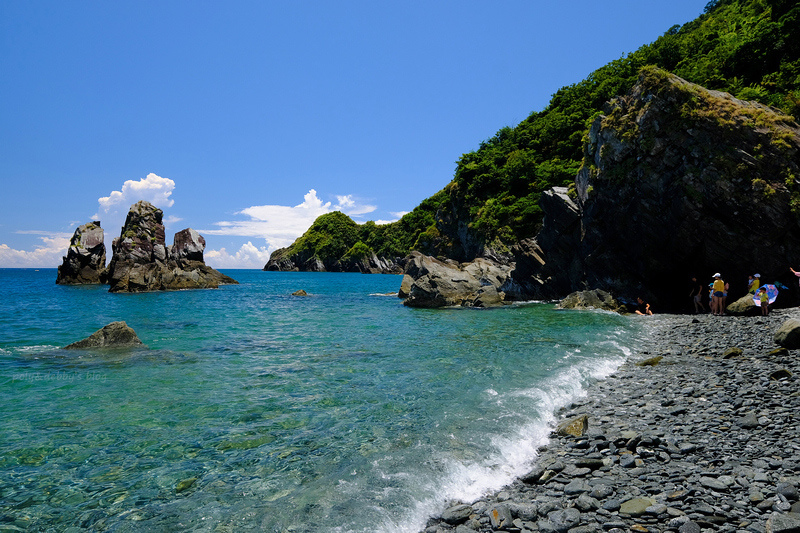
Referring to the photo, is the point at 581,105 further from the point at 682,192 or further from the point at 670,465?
the point at 670,465

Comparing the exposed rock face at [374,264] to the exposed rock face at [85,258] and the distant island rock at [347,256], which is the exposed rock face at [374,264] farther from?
the exposed rock face at [85,258]

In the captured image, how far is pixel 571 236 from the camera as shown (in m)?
36.8

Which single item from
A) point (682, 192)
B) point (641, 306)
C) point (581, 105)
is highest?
point (581, 105)

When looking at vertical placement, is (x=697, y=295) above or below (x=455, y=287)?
below

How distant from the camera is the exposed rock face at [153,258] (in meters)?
63.3

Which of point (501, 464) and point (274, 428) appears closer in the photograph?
point (501, 464)

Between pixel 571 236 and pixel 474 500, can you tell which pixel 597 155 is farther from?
pixel 474 500

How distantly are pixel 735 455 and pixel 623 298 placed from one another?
2958 centimetres

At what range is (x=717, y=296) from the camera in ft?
79.0

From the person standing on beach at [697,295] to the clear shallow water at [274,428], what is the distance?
12.0 meters

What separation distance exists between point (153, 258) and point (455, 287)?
56.9 metres

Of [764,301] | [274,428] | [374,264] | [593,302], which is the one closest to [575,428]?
[274,428]

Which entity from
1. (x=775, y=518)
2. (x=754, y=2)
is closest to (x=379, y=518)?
(x=775, y=518)

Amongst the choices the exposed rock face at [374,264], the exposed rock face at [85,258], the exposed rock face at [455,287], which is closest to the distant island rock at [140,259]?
the exposed rock face at [85,258]
